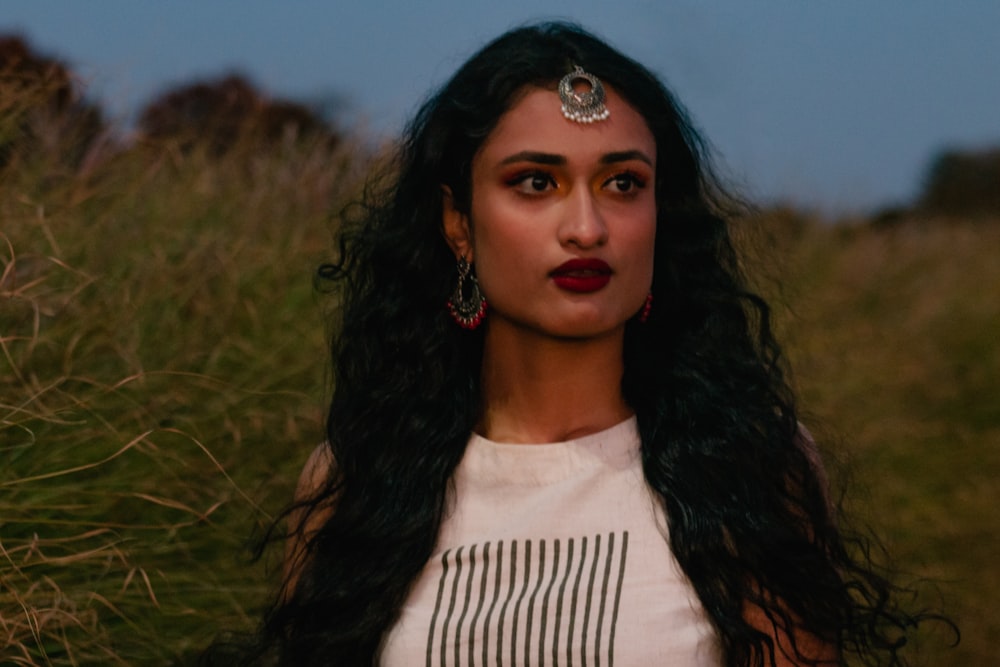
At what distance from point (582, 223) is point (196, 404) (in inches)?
78.9

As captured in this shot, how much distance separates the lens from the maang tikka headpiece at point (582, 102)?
2.78 metres

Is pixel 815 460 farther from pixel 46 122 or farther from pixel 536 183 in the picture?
pixel 46 122

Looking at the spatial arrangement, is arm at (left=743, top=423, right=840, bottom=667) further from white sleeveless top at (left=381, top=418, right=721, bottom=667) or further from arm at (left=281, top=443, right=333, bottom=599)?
arm at (left=281, top=443, right=333, bottom=599)

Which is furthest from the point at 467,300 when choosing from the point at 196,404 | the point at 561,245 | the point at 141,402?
the point at 196,404

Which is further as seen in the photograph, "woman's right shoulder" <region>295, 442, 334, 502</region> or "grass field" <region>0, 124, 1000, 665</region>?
"grass field" <region>0, 124, 1000, 665</region>

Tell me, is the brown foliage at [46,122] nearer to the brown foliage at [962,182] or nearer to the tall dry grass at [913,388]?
the tall dry grass at [913,388]

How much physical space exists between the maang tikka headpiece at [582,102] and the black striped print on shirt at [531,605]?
2.55 ft

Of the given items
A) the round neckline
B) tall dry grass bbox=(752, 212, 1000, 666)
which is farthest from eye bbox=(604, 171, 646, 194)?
tall dry grass bbox=(752, 212, 1000, 666)

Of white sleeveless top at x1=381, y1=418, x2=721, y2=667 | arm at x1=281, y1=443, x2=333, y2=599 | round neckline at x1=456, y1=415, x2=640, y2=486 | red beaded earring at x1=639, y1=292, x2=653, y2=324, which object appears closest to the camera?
white sleeveless top at x1=381, y1=418, x2=721, y2=667

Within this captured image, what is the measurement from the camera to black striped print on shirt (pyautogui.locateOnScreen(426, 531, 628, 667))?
2.65m

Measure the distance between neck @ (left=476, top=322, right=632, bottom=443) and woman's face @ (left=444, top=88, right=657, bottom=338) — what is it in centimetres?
7

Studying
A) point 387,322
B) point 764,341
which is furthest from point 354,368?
point 764,341

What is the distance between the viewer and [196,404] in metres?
Result: 4.37

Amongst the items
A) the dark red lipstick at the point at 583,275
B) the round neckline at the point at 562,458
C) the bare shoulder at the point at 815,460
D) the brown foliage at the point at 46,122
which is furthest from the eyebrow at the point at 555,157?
the brown foliage at the point at 46,122
